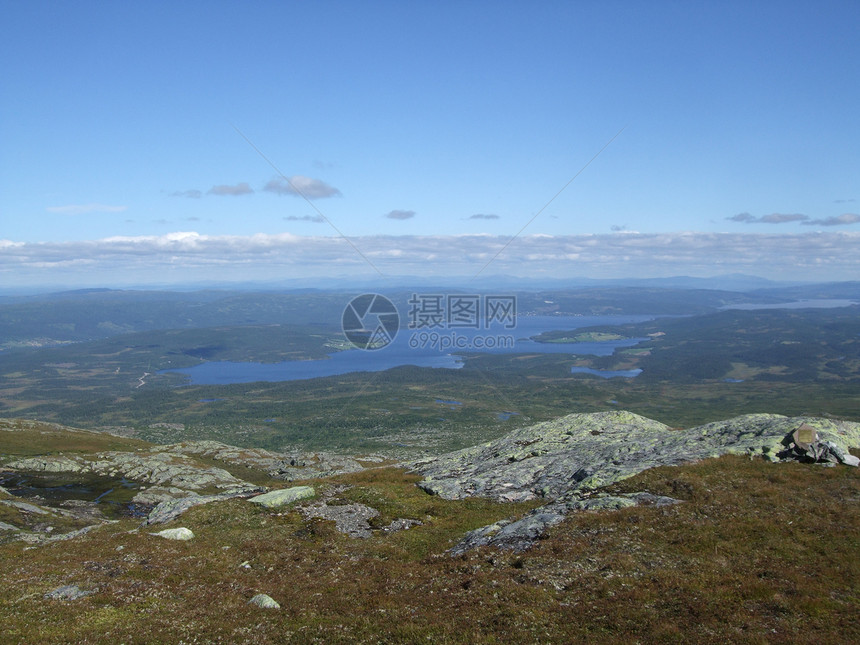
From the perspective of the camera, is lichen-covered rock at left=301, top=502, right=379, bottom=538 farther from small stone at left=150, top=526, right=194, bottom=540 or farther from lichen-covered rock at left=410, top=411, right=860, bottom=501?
small stone at left=150, top=526, right=194, bottom=540

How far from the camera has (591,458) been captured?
41125 mm

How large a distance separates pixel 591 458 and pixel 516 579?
71.1 feet

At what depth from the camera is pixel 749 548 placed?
22250mm

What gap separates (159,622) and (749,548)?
25974 millimetres

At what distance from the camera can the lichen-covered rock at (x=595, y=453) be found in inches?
1400

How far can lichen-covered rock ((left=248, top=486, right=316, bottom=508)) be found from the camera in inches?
1558

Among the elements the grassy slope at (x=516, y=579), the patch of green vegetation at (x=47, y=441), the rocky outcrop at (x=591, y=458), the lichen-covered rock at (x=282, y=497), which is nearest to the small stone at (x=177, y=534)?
the grassy slope at (x=516, y=579)

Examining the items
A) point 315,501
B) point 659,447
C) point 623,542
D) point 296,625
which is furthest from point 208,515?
point 659,447

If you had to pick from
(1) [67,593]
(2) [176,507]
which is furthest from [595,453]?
(1) [67,593]

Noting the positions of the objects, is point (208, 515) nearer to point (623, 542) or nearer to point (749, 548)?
point (623, 542)

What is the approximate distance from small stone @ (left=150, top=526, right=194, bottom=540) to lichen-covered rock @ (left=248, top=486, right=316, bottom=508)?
6503 millimetres

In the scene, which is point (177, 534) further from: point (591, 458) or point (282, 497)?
point (591, 458)

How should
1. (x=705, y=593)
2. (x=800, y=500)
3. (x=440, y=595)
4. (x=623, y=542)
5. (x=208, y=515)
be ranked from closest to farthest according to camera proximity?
(x=705, y=593) → (x=440, y=595) → (x=623, y=542) → (x=800, y=500) → (x=208, y=515)

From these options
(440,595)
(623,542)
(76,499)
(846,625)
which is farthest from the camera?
(76,499)
